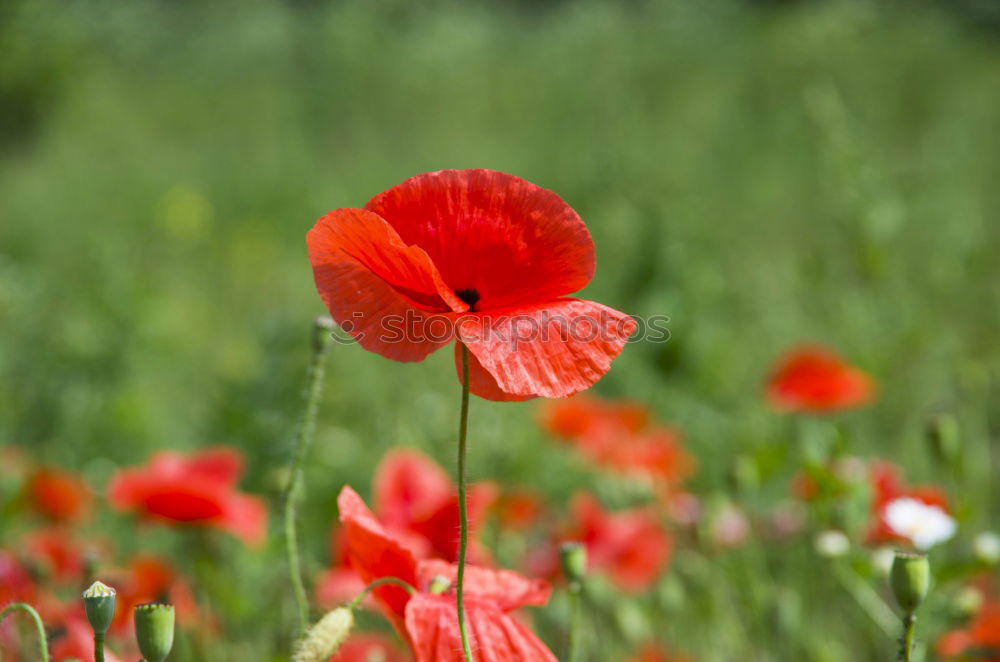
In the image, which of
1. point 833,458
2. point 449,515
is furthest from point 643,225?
point 449,515

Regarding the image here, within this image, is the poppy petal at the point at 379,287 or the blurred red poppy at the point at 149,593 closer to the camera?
the poppy petal at the point at 379,287

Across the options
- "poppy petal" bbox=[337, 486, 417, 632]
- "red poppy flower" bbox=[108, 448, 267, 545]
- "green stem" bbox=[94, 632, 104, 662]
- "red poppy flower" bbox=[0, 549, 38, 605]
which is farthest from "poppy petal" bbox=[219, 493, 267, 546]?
"green stem" bbox=[94, 632, 104, 662]

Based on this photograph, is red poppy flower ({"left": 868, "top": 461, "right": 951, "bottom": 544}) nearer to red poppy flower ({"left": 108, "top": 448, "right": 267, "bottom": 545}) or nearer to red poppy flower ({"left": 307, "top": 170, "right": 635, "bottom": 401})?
red poppy flower ({"left": 307, "top": 170, "right": 635, "bottom": 401})

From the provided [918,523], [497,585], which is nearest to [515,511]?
[918,523]

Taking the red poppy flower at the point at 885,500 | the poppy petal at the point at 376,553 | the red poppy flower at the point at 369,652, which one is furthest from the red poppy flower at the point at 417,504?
the red poppy flower at the point at 885,500

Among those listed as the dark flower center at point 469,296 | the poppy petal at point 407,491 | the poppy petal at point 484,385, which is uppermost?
the dark flower center at point 469,296

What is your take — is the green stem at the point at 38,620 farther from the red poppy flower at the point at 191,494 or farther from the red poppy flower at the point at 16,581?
the red poppy flower at the point at 191,494

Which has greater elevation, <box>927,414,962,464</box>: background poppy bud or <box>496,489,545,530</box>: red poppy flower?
<box>927,414,962,464</box>: background poppy bud
